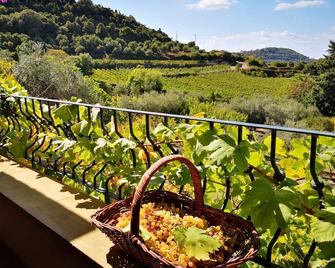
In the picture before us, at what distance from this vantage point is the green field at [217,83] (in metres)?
47.0

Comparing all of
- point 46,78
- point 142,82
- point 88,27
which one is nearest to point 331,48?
point 142,82

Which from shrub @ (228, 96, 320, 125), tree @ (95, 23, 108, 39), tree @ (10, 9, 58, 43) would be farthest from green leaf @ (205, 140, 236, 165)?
tree @ (95, 23, 108, 39)

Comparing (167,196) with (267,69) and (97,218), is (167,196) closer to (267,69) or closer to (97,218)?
(97,218)

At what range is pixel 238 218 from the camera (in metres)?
1.23

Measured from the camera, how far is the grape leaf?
1018mm

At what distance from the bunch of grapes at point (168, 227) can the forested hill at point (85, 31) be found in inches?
2225

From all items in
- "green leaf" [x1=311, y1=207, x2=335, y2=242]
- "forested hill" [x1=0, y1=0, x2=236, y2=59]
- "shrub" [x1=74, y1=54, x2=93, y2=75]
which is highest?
"forested hill" [x1=0, y1=0, x2=236, y2=59]

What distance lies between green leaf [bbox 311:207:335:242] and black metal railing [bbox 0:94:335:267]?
0.60ft

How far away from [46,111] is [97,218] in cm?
152

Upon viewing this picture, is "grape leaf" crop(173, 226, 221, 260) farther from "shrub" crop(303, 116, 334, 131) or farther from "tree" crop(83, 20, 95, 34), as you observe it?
"tree" crop(83, 20, 95, 34)

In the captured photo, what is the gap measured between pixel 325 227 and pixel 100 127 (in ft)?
4.68

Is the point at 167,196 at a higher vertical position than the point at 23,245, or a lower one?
higher

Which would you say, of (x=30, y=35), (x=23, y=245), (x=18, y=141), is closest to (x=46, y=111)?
(x=18, y=141)

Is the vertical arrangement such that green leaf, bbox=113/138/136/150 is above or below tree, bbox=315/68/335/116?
above
